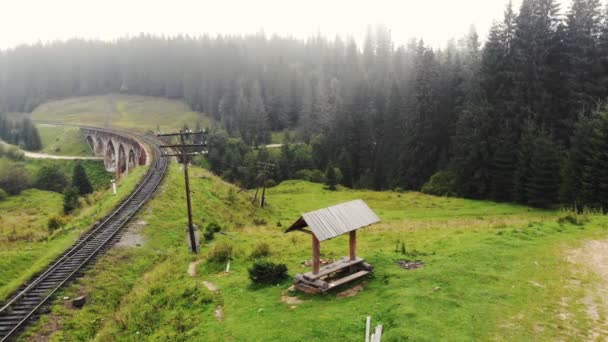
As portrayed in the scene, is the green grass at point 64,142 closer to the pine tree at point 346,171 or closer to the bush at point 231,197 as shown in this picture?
the pine tree at point 346,171

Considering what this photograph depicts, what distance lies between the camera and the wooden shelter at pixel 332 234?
57.4 ft

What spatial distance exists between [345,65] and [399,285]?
13094cm

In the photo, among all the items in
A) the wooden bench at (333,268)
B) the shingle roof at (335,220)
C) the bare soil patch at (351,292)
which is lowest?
the bare soil patch at (351,292)

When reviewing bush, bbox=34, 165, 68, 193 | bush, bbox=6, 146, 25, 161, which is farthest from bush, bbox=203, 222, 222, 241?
bush, bbox=6, 146, 25, 161

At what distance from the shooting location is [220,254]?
2478 cm

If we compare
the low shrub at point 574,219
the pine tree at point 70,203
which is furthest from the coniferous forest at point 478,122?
the pine tree at point 70,203

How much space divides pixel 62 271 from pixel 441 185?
49472 millimetres

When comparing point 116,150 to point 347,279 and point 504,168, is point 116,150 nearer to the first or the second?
point 504,168

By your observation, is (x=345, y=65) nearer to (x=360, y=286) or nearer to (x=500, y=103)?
(x=500, y=103)

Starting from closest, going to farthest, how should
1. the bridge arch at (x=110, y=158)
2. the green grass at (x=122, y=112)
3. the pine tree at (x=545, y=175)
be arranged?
1. the pine tree at (x=545, y=175)
2. the bridge arch at (x=110, y=158)
3. the green grass at (x=122, y=112)

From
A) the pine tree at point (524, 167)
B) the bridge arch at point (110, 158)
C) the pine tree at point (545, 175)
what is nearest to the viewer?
the pine tree at point (545, 175)

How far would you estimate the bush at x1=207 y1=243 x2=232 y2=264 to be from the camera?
2468 centimetres

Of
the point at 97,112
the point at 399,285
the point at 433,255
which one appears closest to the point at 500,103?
the point at 433,255

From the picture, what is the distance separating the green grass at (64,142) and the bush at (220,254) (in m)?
97.0
